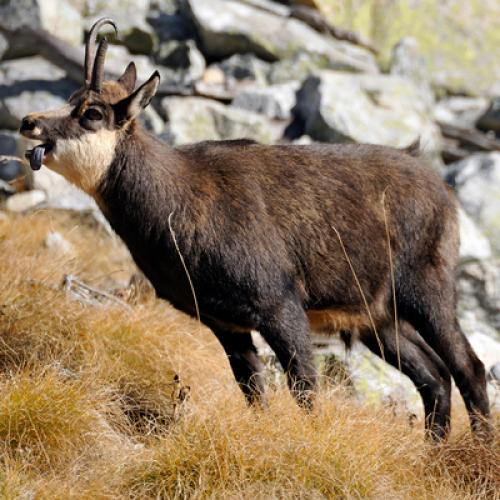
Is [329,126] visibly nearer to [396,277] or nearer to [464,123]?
[464,123]

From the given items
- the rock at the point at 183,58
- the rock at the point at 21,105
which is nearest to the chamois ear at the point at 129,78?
the rock at the point at 21,105

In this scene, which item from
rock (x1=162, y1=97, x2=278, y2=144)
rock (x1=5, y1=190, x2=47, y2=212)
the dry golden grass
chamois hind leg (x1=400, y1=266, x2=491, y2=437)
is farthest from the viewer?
rock (x1=162, y1=97, x2=278, y2=144)

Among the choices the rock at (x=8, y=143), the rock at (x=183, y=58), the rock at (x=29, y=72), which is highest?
the rock at (x=183, y=58)

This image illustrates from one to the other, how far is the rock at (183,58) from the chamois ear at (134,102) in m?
10.3

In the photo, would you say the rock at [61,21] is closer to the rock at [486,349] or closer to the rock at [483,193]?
the rock at [483,193]

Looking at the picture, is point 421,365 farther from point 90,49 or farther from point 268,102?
point 268,102

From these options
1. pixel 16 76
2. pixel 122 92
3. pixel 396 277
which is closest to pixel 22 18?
pixel 16 76

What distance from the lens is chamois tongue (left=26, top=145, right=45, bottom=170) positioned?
586 cm

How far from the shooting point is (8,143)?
14695 millimetres

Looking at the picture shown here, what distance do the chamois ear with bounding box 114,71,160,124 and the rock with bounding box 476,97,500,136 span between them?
41.3 feet

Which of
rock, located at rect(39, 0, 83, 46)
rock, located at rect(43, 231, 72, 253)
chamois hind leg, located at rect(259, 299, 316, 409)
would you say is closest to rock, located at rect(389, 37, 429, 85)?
rock, located at rect(39, 0, 83, 46)

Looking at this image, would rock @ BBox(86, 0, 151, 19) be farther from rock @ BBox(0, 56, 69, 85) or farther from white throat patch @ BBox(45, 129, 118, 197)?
white throat patch @ BBox(45, 129, 118, 197)

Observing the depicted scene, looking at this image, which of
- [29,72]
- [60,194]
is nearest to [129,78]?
[60,194]

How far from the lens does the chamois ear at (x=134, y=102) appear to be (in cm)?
604
